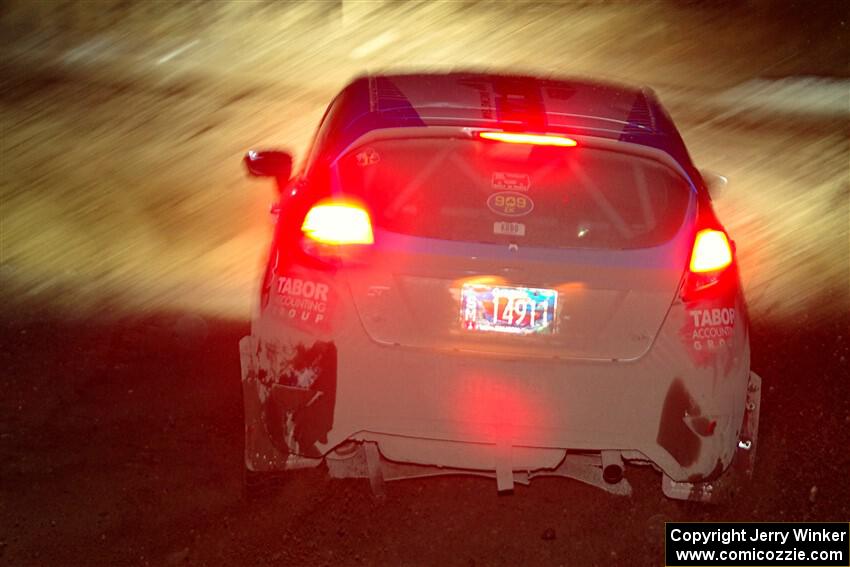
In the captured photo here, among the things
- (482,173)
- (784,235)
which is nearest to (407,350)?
(482,173)

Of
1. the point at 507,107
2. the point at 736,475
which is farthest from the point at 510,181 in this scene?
the point at 736,475

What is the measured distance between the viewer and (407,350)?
16.7ft

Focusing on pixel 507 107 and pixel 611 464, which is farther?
pixel 507 107

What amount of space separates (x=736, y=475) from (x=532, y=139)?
5.29 ft

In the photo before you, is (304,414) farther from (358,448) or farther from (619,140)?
(619,140)

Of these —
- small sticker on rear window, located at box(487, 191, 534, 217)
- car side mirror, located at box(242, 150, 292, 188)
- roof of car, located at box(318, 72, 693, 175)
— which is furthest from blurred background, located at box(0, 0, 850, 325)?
small sticker on rear window, located at box(487, 191, 534, 217)

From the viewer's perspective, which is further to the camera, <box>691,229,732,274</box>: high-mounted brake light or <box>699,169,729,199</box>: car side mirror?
<box>699,169,729,199</box>: car side mirror

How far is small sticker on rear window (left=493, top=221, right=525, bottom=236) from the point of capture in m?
5.18

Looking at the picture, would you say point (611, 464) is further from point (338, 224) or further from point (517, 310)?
point (338, 224)

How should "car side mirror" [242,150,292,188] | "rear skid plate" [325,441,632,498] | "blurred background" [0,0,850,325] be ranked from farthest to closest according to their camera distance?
"blurred background" [0,0,850,325], "car side mirror" [242,150,292,188], "rear skid plate" [325,441,632,498]

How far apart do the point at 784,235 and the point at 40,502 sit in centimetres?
748

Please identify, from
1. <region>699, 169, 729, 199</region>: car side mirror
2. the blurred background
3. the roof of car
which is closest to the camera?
the roof of car

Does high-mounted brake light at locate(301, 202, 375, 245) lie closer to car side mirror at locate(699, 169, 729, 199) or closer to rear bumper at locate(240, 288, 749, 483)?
rear bumper at locate(240, 288, 749, 483)

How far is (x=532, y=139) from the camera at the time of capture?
5227 mm
